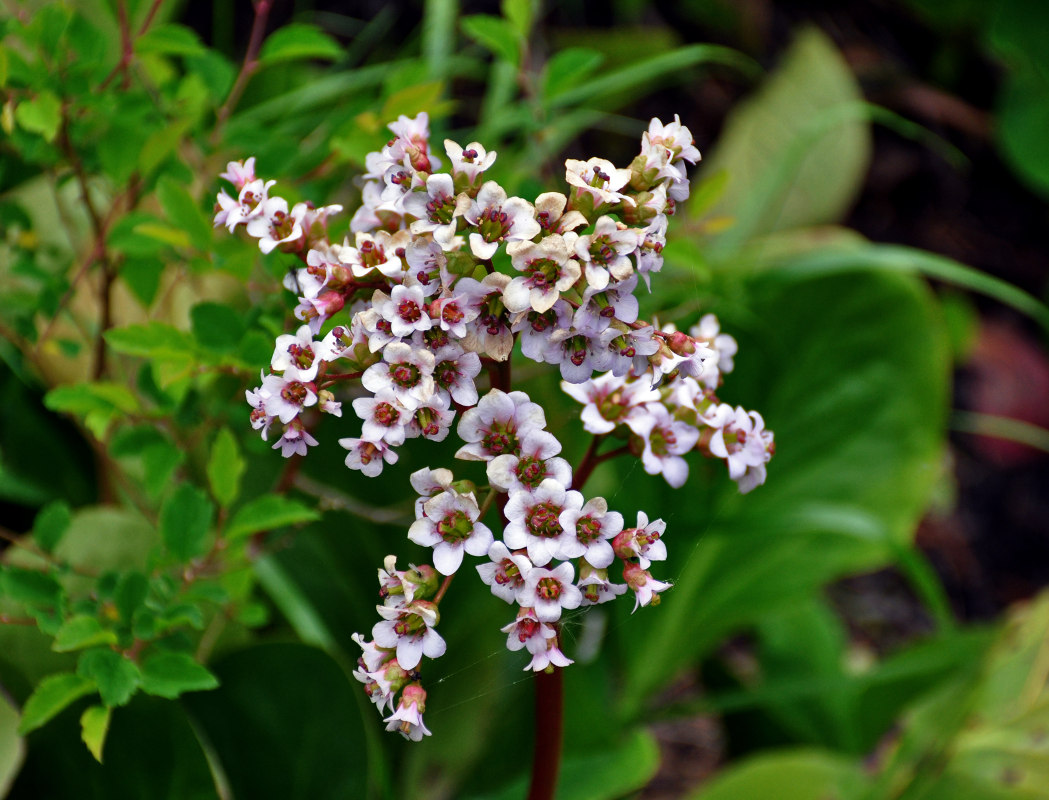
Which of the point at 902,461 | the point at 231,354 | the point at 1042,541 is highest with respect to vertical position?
the point at 231,354

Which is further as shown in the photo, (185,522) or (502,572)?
(185,522)

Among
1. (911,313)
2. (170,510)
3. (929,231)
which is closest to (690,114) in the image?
(929,231)

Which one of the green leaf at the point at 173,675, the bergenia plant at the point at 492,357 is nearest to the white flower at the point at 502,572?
the bergenia plant at the point at 492,357

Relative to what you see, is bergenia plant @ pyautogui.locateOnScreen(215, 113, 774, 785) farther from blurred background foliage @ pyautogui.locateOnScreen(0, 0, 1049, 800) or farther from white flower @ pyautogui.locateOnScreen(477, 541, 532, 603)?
blurred background foliage @ pyautogui.locateOnScreen(0, 0, 1049, 800)

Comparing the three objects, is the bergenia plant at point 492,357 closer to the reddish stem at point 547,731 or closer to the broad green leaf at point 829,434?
the reddish stem at point 547,731

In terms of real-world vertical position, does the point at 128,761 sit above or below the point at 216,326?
below

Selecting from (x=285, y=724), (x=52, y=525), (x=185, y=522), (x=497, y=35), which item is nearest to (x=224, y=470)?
(x=185, y=522)

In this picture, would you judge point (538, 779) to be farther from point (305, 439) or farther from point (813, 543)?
point (813, 543)

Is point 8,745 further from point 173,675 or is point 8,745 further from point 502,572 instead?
point 502,572
